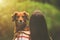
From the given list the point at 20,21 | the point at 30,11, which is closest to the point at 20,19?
the point at 20,21

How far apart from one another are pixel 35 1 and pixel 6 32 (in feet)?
1.29

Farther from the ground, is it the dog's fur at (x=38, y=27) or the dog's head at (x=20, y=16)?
the dog's head at (x=20, y=16)

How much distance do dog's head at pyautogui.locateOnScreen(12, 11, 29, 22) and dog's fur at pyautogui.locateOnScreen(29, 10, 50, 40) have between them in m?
0.07

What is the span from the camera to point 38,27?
1783 millimetres

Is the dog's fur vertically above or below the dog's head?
below

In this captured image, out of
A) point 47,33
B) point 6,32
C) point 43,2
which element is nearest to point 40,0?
point 43,2

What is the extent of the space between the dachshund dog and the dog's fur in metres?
0.06

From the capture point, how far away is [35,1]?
186 cm

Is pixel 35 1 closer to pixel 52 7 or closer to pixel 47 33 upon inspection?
pixel 52 7

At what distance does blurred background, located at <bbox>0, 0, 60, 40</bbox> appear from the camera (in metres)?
1.83

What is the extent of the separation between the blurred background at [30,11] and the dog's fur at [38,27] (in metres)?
0.06

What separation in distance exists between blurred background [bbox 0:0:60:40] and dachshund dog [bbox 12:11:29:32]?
56 mm

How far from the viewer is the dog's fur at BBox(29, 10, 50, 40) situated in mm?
1764

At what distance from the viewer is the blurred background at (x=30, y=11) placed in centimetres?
183
